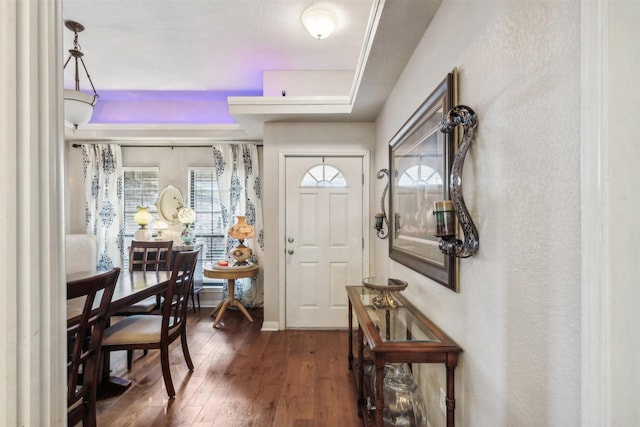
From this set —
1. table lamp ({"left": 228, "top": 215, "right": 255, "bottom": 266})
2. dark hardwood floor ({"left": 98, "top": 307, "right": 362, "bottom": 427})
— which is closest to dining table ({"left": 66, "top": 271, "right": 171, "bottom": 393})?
dark hardwood floor ({"left": 98, "top": 307, "right": 362, "bottom": 427})

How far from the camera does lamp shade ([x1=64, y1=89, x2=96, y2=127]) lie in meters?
2.38

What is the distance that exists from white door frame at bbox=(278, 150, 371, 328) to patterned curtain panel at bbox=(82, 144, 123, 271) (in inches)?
106

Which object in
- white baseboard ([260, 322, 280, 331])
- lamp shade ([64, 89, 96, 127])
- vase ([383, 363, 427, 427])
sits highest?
lamp shade ([64, 89, 96, 127])

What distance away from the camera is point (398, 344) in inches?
53.8

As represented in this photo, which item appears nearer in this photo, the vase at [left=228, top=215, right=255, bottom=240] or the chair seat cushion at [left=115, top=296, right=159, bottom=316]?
the chair seat cushion at [left=115, top=296, right=159, bottom=316]

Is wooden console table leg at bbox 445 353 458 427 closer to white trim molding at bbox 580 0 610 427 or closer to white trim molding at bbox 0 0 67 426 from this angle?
white trim molding at bbox 580 0 610 427

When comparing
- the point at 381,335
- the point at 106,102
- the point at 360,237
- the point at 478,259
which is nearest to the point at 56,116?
the point at 478,259

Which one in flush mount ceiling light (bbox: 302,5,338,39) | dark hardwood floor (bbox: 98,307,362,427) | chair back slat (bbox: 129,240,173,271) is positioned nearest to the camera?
dark hardwood floor (bbox: 98,307,362,427)

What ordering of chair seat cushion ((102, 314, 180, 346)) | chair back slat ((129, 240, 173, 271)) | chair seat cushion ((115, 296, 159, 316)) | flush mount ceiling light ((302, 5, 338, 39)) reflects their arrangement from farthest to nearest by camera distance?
chair back slat ((129, 240, 173, 271)) → chair seat cushion ((115, 296, 159, 316)) → flush mount ceiling light ((302, 5, 338, 39)) → chair seat cushion ((102, 314, 180, 346))

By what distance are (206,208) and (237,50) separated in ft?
7.71

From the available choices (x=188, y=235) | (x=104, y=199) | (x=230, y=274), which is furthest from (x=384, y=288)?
(x=104, y=199)
